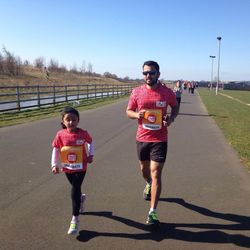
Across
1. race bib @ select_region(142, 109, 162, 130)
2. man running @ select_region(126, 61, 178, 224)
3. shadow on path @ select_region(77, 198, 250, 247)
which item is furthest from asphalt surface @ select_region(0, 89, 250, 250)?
race bib @ select_region(142, 109, 162, 130)

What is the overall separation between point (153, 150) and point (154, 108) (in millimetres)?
538

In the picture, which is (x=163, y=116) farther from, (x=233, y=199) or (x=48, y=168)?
(x=48, y=168)

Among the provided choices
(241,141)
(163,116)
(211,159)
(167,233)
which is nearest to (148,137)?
(163,116)

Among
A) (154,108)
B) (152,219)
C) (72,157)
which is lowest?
(152,219)

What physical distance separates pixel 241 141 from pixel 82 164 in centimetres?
693

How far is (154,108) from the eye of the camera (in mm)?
4715

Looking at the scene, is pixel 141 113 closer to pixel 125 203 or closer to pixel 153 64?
pixel 153 64

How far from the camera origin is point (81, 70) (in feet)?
378

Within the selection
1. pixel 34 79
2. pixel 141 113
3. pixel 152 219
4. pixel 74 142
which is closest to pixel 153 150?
pixel 141 113

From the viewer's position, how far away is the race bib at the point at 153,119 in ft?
15.4

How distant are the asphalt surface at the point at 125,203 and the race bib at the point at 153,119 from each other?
112 cm

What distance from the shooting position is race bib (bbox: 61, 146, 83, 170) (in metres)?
4.39

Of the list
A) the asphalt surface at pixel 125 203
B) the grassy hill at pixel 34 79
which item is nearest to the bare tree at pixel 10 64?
A: the grassy hill at pixel 34 79

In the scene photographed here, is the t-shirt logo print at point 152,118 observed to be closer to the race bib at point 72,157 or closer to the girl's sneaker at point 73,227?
the race bib at point 72,157
